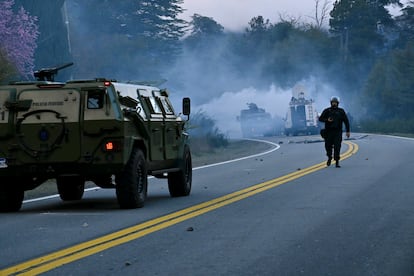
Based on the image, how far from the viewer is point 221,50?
10338cm

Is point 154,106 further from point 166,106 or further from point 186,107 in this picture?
point 186,107

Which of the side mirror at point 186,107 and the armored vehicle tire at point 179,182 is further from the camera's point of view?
the side mirror at point 186,107

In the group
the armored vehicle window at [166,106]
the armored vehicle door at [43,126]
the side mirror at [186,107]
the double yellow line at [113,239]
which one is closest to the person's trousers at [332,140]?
the double yellow line at [113,239]

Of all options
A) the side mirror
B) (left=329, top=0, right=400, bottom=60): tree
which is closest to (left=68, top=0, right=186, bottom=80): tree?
(left=329, top=0, right=400, bottom=60): tree

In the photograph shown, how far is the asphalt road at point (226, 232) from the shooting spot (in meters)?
8.76

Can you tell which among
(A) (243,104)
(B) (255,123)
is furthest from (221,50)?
(B) (255,123)

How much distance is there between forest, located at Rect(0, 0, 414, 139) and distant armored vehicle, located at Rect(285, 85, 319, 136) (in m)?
7.28

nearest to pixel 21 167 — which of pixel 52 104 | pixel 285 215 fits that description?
pixel 52 104

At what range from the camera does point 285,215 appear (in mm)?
12734

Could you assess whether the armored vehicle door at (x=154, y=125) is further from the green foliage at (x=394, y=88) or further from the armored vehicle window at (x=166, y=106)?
the green foliage at (x=394, y=88)

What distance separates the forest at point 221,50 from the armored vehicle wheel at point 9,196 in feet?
42.8

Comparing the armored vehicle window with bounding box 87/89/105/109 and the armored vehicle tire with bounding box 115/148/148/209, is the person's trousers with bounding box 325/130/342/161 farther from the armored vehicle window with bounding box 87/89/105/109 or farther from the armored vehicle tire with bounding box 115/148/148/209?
the armored vehicle window with bounding box 87/89/105/109

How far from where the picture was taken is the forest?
45.6 m

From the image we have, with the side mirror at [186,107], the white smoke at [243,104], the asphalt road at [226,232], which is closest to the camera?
the asphalt road at [226,232]
